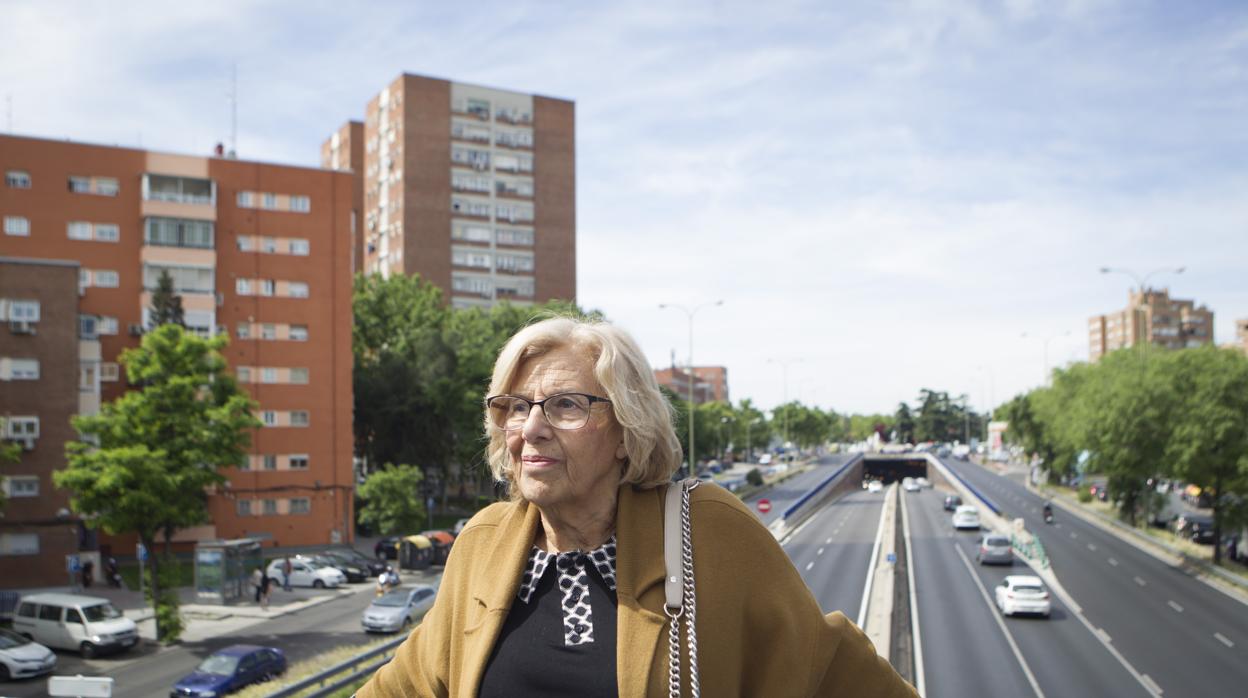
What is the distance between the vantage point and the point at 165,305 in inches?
1780

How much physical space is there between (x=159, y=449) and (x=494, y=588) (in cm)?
2899

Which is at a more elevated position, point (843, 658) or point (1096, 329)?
point (1096, 329)

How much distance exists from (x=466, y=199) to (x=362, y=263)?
1516 centimetres

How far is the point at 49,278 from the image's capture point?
1526 inches

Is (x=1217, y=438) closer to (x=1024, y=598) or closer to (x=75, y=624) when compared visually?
(x=1024, y=598)

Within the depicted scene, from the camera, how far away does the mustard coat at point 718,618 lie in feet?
6.77

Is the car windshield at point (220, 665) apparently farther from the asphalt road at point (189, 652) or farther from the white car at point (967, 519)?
the white car at point (967, 519)

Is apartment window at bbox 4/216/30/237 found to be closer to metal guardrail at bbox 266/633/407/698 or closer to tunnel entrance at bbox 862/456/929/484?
metal guardrail at bbox 266/633/407/698

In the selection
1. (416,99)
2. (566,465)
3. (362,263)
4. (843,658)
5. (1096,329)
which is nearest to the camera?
(843,658)

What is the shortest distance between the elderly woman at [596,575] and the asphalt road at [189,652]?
862 inches

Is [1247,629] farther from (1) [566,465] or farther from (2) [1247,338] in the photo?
(2) [1247,338]

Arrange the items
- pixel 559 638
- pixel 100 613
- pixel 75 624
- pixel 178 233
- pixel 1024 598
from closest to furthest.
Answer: pixel 559 638 < pixel 75 624 < pixel 100 613 < pixel 1024 598 < pixel 178 233

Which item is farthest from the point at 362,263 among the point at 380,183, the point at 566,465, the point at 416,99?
the point at 566,465

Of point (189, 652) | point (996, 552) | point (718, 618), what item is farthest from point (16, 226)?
point (718, 618)
